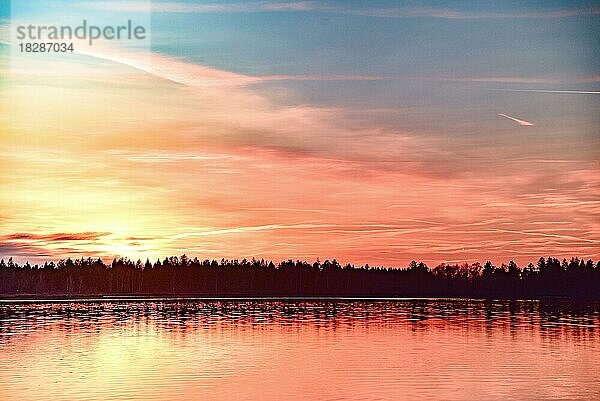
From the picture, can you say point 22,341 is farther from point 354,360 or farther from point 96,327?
point 354,360

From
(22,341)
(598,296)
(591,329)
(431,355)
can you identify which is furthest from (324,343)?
(598,296)

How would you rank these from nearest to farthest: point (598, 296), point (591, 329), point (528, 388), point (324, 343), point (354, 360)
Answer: point (528, 388) → point (354, 360) → point (324, 343) → point (591, 329) → point (598, 296)

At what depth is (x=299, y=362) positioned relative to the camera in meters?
37.1

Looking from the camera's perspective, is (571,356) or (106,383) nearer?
(106,383)

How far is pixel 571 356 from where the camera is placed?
39.0 metres

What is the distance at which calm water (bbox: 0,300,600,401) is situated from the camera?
93.0ft

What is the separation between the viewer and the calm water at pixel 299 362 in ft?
93.0

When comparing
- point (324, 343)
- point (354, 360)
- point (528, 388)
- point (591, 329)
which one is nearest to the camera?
point (528, 388)

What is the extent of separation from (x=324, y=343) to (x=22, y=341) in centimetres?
1582

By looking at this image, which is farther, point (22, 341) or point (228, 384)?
point (22, 341)

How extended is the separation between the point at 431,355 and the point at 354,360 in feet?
13.5

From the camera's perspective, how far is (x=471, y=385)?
29938mm

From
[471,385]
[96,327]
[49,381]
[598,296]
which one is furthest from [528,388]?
[598,296]

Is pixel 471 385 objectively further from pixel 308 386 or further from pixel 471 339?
pixel 471 339
